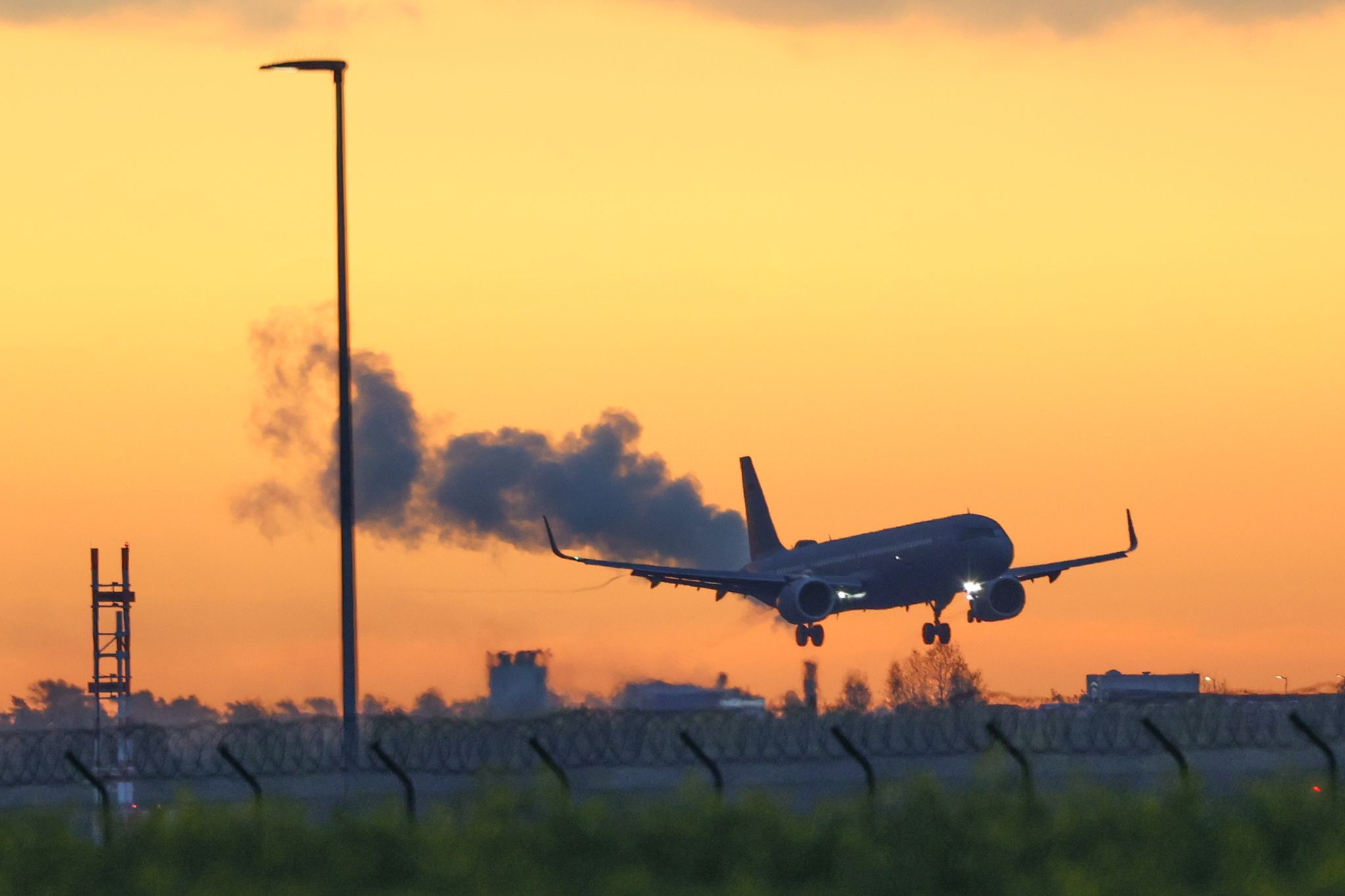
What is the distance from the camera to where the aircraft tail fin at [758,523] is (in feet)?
335

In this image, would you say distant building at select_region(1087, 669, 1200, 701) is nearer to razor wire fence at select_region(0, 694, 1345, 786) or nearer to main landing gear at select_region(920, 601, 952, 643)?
main landing gear at select_region(920, 601, 952, 643)

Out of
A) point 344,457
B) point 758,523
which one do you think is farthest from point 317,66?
point 758,523

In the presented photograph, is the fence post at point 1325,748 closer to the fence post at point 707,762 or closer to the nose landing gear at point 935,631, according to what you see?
the fence post at point 707,762

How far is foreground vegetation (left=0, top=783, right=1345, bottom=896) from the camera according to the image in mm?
21234

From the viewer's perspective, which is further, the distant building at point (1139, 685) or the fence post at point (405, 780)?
the distant building at point (1139, 685)

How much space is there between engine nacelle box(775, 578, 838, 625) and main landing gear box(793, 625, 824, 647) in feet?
3.28

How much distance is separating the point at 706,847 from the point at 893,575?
176 ft

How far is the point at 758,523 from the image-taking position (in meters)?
103

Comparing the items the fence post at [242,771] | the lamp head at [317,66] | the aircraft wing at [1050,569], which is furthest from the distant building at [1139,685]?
the fence post at [242,771]

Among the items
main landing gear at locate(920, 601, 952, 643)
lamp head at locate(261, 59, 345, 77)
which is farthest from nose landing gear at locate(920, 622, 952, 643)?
lamp head at locate(261, 59, 345, 77)

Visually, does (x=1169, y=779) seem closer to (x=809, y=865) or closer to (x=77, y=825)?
(x=809, y=865)

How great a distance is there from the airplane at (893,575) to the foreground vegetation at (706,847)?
50.0 metres

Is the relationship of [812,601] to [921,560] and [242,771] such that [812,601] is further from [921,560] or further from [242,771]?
[242,771]

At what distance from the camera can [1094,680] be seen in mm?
102500
